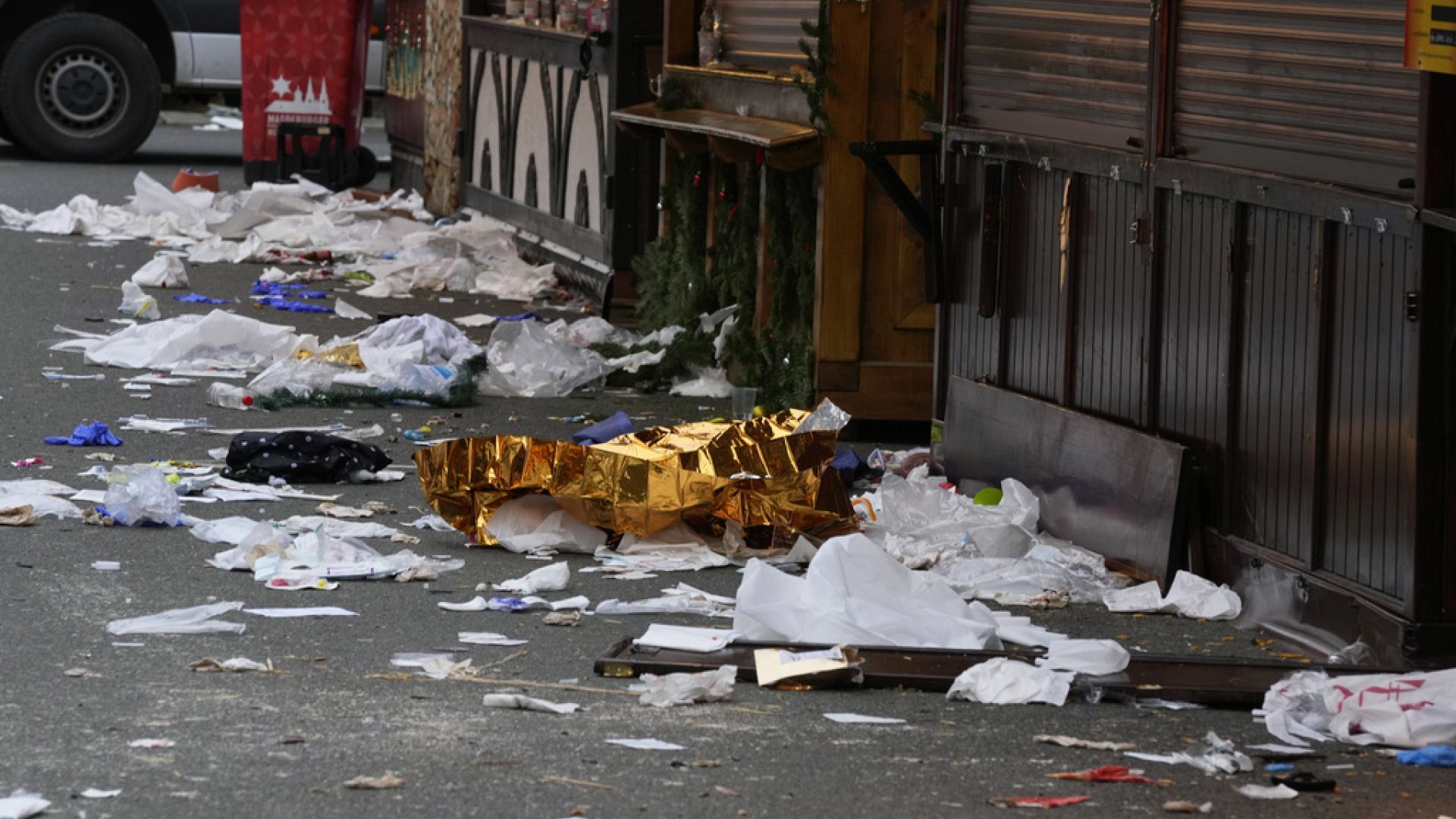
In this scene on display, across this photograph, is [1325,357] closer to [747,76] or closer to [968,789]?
[968,789]

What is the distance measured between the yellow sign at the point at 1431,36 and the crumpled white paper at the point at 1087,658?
5.04 ft

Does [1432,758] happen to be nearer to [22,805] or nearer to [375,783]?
[375,783]

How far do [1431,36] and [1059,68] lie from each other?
7.21 feet

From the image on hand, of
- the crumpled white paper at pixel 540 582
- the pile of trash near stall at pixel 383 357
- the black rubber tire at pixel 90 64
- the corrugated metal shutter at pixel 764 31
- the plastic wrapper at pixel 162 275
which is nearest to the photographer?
the crumpled white paper at pixel 540 582

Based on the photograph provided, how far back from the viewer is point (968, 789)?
170 inches

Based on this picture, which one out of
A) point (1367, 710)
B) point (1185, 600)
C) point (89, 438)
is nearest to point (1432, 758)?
point (1367, 710)

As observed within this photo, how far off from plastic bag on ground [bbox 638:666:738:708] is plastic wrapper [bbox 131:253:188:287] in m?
8.21

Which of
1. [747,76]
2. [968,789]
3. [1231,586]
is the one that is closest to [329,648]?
[968,789]

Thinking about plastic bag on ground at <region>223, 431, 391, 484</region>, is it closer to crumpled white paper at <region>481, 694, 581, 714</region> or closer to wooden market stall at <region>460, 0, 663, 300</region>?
crumpled white paper at <region>481, 694, 581, 714</region>

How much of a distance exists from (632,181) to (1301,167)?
6525 millimetres

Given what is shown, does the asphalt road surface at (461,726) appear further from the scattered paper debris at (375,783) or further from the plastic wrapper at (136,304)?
the plastic wrapper at (136,304)

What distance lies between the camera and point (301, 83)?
17.4 meters

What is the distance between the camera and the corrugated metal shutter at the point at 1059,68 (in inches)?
259

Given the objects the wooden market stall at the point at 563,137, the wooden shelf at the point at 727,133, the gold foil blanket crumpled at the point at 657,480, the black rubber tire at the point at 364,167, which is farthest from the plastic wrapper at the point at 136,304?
the black rubber tire at the point at 364,167
